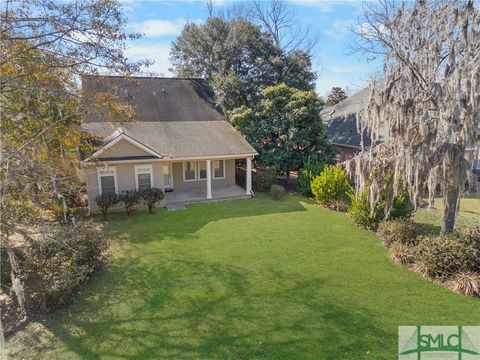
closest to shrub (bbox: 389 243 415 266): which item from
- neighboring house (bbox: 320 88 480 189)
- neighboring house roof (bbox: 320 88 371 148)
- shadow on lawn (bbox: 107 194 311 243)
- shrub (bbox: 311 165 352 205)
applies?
shrub (bbox: 311 165 352 205)

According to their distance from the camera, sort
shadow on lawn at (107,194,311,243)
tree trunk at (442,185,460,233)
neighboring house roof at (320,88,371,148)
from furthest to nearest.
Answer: neighboring house roof at (320,88,371,148) < shadow on lawn at (107,194,311,243) < tree trunk at (442,185,460,233)

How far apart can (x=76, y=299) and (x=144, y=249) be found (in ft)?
10.4

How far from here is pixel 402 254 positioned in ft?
32.1

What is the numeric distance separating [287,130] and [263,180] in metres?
3.58

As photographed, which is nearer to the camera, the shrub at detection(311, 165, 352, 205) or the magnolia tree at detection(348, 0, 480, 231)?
the magnolia tree at detection(348, 0, 480, 231)

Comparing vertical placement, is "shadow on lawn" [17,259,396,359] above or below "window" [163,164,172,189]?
below

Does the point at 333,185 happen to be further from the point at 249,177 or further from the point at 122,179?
the point at 122,179

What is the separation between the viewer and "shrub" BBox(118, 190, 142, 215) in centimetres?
1451

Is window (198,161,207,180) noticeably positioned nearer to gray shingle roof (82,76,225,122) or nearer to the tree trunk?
gray shingle roof (82,76,225,122)

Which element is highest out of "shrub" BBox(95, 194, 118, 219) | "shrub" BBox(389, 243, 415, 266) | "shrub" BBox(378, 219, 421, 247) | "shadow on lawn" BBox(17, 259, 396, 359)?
"shrub" BBox(95, 194, 118, 219)

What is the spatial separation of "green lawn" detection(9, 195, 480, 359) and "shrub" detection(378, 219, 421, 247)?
52cm

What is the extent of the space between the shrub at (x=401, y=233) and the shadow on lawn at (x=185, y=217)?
5.36 meters

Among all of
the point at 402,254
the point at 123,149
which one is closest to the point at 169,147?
the point at 123,149

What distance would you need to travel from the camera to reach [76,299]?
25.7 feet
